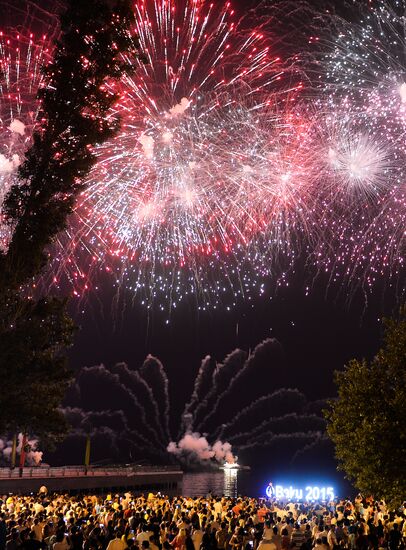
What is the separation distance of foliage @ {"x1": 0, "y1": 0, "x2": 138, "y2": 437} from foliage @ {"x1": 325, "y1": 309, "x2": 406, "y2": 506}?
8584 mm

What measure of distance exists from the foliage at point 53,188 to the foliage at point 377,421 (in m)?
8.58

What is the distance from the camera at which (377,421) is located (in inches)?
756

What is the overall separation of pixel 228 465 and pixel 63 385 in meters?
99.2

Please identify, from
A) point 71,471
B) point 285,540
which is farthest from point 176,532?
point 71,471

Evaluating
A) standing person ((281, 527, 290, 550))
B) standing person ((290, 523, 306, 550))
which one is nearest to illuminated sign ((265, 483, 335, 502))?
standing person ((290, 523, 306, 550))

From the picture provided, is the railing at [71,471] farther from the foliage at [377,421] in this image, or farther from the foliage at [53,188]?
the foliage at [377,421]

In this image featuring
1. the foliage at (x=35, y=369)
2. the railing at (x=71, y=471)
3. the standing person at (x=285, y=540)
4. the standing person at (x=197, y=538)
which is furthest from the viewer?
the railing at (x=71, y=471)

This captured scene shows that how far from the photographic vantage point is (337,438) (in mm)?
21797

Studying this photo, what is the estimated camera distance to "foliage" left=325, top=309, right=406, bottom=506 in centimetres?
1909

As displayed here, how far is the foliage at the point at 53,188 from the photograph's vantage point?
1873 cm

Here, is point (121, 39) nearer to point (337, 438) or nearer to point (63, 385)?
point (63, 385)

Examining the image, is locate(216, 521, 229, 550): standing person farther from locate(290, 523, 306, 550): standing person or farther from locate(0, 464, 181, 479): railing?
locate(0, 464, 181, 479): railing

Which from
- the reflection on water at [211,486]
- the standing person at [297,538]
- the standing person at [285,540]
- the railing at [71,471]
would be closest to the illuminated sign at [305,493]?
the railing at [71,471]

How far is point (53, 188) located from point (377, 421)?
37.3 feet
